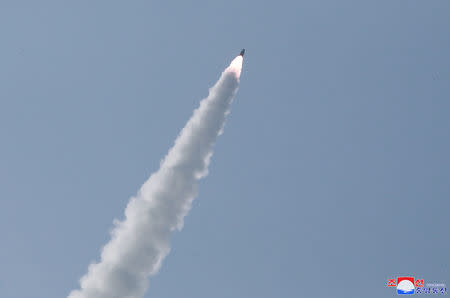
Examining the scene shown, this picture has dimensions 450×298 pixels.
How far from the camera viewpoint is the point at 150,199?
10175 centimetres

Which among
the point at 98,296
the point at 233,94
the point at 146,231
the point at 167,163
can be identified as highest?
the point at 233,94

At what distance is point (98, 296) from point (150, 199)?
12.5 metres

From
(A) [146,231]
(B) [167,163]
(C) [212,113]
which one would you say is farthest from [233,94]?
(A) [146,231]

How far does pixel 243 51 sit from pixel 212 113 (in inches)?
323

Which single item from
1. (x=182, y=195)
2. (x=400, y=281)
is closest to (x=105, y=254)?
(x=182, y=195)

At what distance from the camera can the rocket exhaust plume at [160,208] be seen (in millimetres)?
99125

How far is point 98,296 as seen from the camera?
98.6 meters

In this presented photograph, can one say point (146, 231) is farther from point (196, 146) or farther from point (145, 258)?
point (196, 146)

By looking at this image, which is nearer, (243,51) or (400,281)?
(243,51)

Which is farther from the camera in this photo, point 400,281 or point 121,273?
point 400,281

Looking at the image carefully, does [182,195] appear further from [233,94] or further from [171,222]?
[233,94]

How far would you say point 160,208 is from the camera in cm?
10150

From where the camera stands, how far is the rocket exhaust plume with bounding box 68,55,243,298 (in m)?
99.1

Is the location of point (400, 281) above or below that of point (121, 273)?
above
